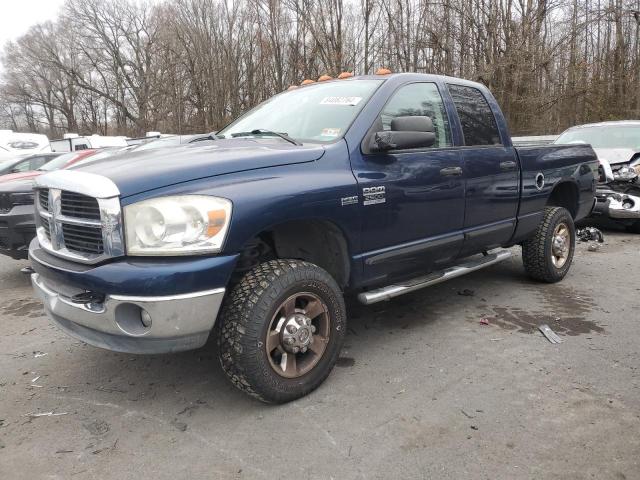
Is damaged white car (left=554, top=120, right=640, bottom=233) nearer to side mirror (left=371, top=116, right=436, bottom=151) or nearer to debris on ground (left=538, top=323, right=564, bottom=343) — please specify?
debris on ground (left=538, top=323, right=564, bottom=343)

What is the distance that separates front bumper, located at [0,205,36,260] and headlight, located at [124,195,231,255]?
3562 millimetres

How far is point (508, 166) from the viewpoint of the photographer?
14.4ft

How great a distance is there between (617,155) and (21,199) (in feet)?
27.3

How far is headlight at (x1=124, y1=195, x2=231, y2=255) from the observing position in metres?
2.46

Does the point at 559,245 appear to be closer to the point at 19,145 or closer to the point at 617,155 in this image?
the point at 617,155

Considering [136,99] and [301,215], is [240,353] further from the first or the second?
[136,99]

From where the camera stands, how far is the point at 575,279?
5426 millimetres

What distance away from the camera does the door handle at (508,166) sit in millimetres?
4312

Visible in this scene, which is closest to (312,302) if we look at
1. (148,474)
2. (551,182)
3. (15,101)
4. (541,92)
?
(148,474)

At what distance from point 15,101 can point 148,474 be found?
56565 millimetres

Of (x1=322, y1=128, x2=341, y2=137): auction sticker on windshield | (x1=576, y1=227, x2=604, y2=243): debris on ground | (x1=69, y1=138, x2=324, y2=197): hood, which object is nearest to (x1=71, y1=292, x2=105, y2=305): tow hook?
(x1=69, y1=138, x2=324, y2=197): hood

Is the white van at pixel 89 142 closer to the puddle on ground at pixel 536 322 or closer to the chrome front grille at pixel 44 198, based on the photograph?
the chrome front grille at pixel 44 198

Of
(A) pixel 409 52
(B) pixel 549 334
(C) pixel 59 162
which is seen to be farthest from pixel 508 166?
(A) pixel 409 52

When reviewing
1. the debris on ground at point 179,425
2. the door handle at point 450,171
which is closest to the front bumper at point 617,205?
the door handle at point 450,171
